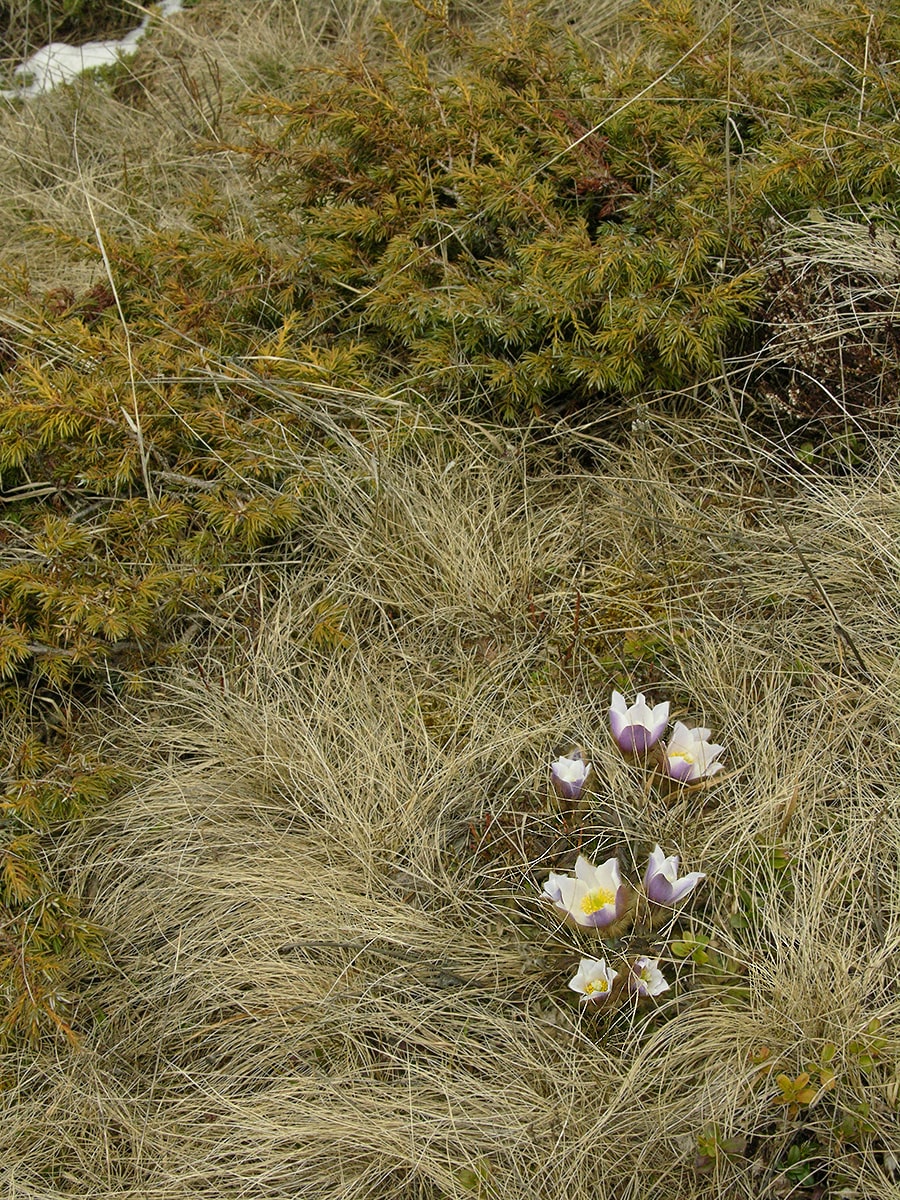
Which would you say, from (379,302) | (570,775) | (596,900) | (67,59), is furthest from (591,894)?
(67,59)

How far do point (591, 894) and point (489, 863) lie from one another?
0.26 meters

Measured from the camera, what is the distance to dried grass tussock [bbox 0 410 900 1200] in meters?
1.81

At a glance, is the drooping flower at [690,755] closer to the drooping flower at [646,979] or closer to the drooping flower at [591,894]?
the drooping flower at [591,894]

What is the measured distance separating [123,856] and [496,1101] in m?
0.96

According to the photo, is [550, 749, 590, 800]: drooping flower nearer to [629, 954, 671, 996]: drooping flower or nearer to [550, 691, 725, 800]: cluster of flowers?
[550, 691, 725, 800]: cluster of flowers

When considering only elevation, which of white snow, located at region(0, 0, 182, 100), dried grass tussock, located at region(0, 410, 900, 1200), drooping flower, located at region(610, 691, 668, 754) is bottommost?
dried grass tussock, located at region(0, 410, 900, 1200)

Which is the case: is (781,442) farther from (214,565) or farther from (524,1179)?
(524,1179)

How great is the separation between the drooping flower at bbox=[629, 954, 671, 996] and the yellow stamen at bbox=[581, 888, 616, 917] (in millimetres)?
111

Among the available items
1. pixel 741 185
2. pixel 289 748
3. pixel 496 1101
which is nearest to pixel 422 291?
pixel 741 185

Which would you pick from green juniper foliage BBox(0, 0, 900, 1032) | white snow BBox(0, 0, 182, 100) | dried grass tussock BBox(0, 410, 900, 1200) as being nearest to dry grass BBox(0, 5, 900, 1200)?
dried grass tussock BBox(0, 410, 900, 1200)

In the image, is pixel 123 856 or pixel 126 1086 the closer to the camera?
pixel 126 1086

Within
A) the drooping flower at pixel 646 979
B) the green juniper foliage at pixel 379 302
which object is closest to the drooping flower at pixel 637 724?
the drooping flower at pixel 646 979

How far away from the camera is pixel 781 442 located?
278 cm

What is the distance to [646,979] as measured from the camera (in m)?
1.90
